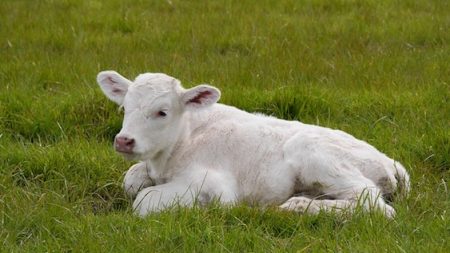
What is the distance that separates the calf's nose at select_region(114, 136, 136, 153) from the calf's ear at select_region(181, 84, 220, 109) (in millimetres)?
681

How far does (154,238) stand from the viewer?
5.95m

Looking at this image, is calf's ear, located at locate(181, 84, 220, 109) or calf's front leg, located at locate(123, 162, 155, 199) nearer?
calf's ear, located at locate(181, 84, 220, 109)

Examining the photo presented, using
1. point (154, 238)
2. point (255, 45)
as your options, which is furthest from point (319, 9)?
point (154, 238)

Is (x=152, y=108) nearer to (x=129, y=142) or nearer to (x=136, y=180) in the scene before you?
(x=129, y=142)

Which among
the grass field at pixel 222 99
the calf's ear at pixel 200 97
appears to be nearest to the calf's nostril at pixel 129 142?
the grass field at pixel 222 99

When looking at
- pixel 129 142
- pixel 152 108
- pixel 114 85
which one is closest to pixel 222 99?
pixel 114 85

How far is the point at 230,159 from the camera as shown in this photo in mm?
7273

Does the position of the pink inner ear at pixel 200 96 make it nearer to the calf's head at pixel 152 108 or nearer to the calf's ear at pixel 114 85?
the calf's head at pixel 152 108

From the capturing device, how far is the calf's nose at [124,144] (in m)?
6.66

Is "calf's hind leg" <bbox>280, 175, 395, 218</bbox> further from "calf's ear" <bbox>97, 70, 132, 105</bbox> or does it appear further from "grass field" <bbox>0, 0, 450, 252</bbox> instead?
"calf's ear" <bbox>97, 70, 132, 105</bbox>

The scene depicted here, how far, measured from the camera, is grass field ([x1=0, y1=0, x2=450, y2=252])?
6164 mm

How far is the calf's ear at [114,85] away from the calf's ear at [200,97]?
0.51 metres

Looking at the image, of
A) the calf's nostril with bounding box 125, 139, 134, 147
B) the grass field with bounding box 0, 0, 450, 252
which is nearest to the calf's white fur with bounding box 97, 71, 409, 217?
the calf's nostril with bounding box 125, 139, 134, 147

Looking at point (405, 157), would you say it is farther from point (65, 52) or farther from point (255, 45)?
point (65, 52)
